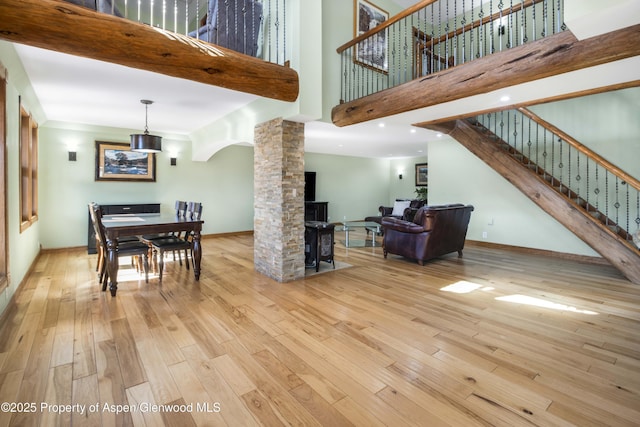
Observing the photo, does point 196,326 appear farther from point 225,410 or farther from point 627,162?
point 627,162

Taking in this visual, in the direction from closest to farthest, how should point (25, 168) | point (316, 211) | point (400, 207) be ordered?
point (25, 168) → point (400, 207) → point (316, 211)

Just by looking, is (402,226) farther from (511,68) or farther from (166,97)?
(166,97)

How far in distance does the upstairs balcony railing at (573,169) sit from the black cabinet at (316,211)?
4499mm

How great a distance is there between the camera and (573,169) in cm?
514

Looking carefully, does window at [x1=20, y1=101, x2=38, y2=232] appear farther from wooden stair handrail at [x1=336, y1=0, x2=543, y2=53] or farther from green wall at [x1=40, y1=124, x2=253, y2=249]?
wooden stair handrail at [x1=336, y1=0, x2=543, y2=53]

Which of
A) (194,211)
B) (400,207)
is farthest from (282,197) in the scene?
(400,207)

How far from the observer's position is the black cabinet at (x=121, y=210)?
5613 mm

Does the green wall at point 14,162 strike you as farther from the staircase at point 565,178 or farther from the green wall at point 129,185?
the staircase at point 565,178

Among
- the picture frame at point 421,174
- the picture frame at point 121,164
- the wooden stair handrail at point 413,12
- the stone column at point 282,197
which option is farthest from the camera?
the picture frame at point 421,174

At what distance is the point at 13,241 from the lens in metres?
3.28

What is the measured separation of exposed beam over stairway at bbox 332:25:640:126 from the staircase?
62.6 inches

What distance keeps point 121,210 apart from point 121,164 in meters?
0.98

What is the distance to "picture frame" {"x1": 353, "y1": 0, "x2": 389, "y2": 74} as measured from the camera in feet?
16.3

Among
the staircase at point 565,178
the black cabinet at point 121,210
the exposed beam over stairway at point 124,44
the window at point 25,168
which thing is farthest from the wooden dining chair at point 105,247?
the staircase at point 565,178
